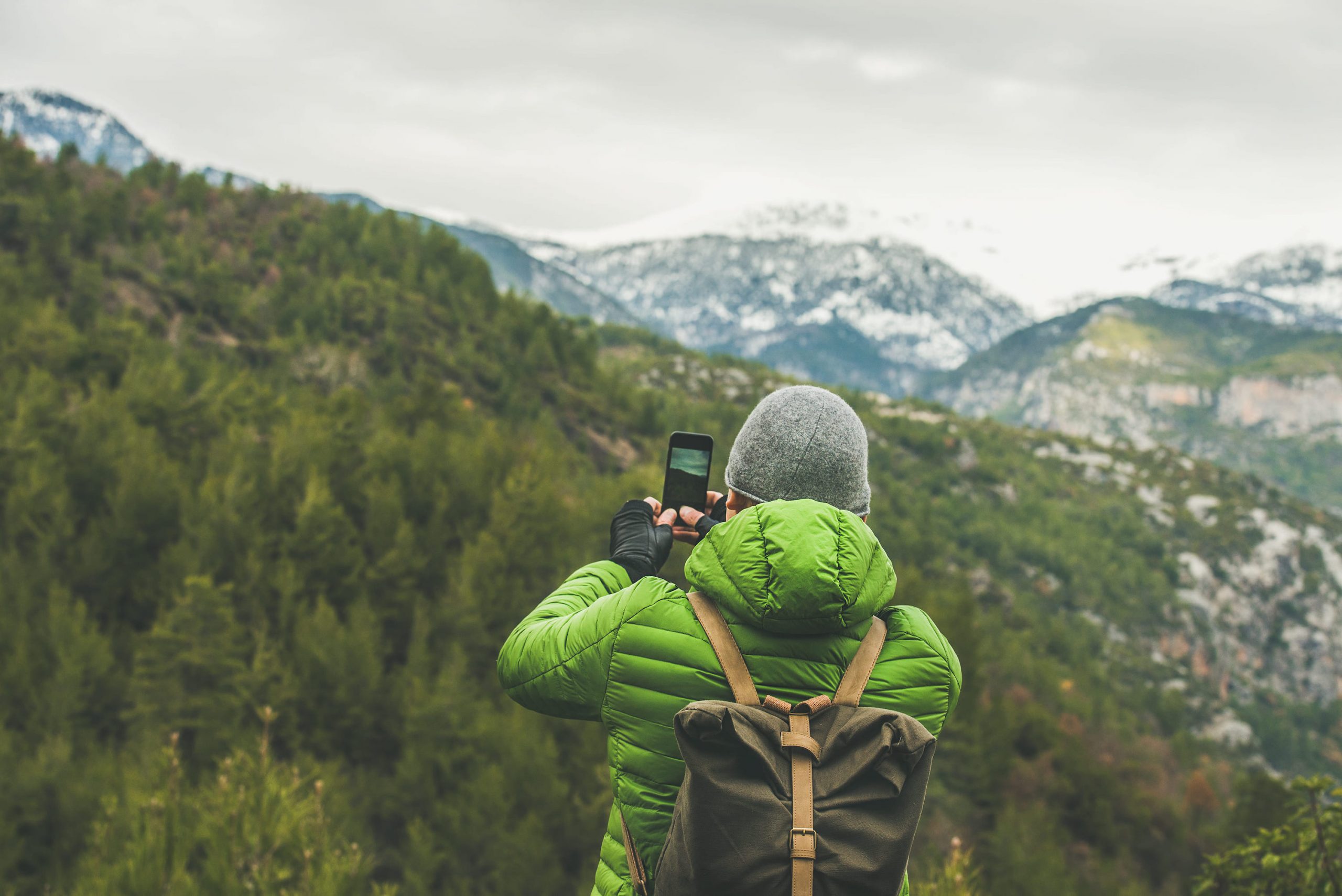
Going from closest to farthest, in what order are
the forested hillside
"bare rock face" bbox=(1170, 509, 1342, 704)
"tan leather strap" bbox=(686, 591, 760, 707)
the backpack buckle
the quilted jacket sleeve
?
the backpack buckle → "tan leather strap" bbox=(686, 591, 760, 707) → the quilted jacket sleeve → the forested hillside → "bare rock face" bbox=(1170, 509, 1342, 704)

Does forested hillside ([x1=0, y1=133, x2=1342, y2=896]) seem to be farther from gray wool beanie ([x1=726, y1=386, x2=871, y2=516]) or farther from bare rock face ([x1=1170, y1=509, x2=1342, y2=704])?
bare rock face ([x1=1170, y1=509, x2=1342, y2=704])

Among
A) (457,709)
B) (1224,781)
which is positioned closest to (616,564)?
(457,709)

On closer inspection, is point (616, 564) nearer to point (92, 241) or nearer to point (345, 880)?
point (345, 880)

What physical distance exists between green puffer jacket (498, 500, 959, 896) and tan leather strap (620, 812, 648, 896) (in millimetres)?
31

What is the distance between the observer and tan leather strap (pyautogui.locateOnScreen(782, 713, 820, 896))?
6.48ft

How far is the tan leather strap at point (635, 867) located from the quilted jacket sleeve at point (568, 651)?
14.6 inches

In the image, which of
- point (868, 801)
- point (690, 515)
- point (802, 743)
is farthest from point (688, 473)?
point (868, 801)

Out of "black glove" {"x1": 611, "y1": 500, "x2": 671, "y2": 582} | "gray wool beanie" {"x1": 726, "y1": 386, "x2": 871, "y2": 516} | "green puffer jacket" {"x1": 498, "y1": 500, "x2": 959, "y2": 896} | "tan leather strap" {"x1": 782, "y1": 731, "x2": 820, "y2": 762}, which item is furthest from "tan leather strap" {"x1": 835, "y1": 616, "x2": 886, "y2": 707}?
"black glove" {"x1": 611, "y1": 500, "x2": 671, "y2": 582}

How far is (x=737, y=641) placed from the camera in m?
2.29

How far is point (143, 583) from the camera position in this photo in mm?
27297

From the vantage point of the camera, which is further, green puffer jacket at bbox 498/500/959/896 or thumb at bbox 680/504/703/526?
thumb at bbox 680/504/703/526

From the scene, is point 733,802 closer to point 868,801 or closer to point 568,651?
point 868,801

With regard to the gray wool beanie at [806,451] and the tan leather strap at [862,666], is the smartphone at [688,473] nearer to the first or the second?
the gray wool beanie at [806,451]

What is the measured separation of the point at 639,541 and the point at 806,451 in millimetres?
703
